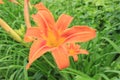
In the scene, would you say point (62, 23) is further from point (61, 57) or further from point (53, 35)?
point (61, 57)

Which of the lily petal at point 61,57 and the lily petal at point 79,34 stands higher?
the lily petal at point 79,34

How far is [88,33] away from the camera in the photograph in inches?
56.4

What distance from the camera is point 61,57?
142 centimetres

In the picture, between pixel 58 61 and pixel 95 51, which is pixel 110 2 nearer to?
pixel 95 51

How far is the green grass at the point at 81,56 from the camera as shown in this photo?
2.10 metres

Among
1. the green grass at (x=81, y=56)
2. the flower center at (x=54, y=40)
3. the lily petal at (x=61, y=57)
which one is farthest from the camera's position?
the green grass at (x=81, y=56)

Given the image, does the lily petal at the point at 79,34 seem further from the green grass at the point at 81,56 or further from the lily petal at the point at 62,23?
the green grass at the point at 81,56

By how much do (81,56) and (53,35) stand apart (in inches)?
27.8


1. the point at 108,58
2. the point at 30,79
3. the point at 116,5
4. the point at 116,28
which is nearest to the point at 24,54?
the point at 30,79

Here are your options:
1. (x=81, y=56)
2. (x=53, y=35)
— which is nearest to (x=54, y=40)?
(x=53, y=35)

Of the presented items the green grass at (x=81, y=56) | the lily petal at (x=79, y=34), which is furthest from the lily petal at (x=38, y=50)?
the green grass at (x=81, y=56)

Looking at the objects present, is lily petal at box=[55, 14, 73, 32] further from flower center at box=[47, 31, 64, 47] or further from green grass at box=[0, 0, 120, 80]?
green grass at box=[0, 0, 120, 80]

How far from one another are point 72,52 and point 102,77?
31 centimetres

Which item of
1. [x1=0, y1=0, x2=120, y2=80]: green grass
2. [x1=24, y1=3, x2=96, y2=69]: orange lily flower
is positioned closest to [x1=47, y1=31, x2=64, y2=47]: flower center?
[x1=24, y1=3, x2=96, y2=69]: orange lily flower
